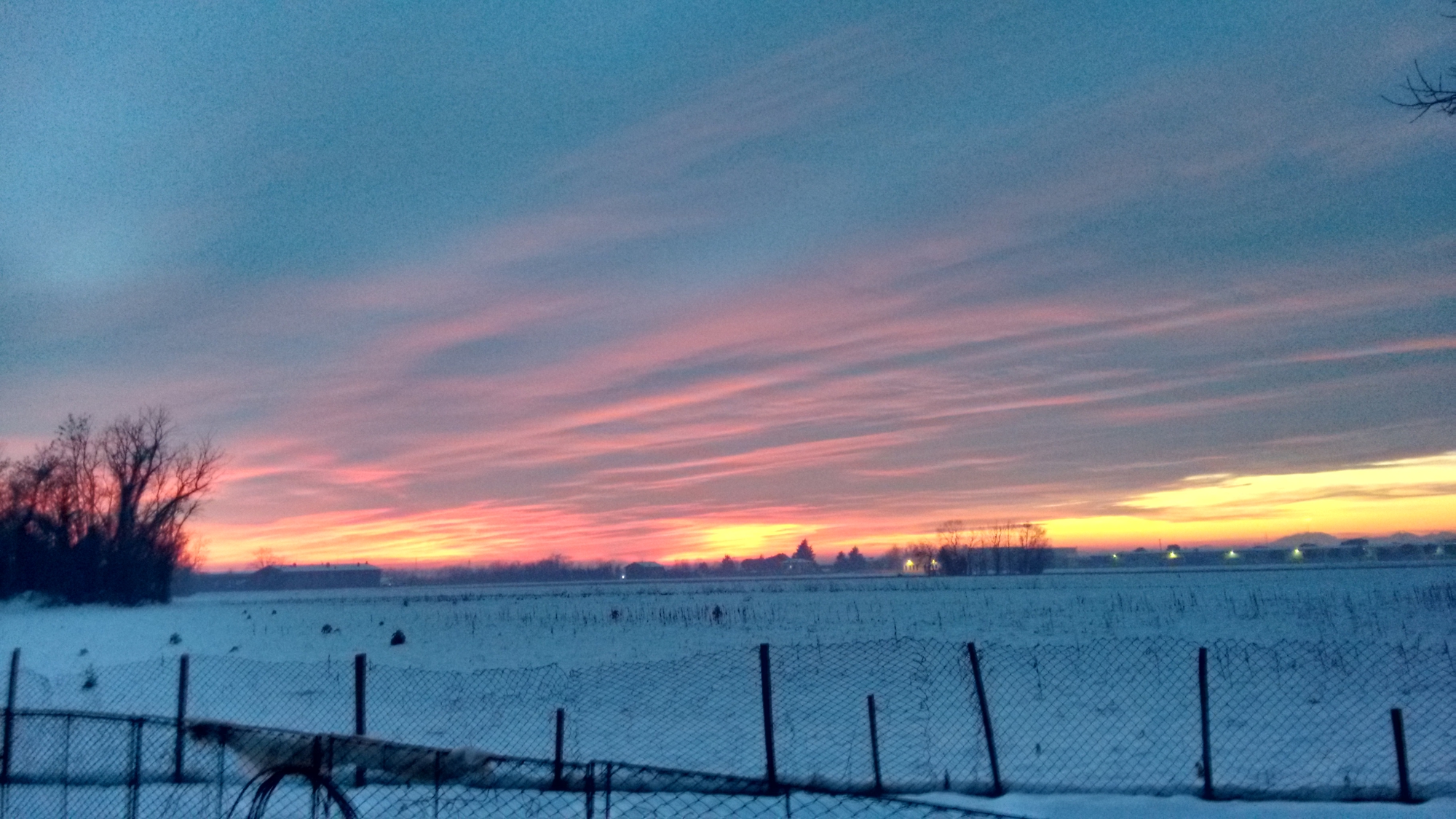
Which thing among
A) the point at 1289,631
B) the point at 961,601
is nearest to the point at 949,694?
the point at 1289,631

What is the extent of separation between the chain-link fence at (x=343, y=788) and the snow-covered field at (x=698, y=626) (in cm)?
1151

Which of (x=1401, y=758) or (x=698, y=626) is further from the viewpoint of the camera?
(x=698, y=626)

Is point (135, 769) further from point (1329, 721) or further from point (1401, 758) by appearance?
point (1329, 721)

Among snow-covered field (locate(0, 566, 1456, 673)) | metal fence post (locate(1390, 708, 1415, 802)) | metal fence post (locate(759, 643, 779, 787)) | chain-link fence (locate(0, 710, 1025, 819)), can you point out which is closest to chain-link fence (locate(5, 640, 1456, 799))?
metal fence post (locate(759, 643, 779, 787))

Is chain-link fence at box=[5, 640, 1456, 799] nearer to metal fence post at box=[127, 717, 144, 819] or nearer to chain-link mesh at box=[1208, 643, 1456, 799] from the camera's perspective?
chain-link mesh at box=[1208, 643, 1456, 799]

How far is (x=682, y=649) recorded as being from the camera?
85.6 ft

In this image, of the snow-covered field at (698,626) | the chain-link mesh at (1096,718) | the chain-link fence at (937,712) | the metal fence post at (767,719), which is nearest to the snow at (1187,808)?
the chain-link fence at (937,712)

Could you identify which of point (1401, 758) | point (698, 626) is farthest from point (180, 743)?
point (698, 626)

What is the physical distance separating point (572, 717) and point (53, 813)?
7.27 meters

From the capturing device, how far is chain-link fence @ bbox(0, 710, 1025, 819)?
7215 mm

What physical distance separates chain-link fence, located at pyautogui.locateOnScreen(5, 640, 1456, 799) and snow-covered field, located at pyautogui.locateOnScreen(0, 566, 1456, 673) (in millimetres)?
4076

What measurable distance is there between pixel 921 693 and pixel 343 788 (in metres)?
9.94

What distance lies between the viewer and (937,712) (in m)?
14.7

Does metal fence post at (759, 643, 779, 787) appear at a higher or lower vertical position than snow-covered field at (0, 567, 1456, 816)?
higher
